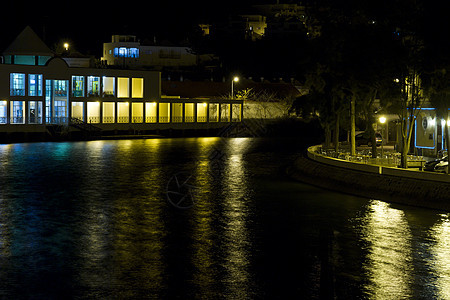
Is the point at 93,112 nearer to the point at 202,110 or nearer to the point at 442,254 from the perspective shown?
the point at 202,110

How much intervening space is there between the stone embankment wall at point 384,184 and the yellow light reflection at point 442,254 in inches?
74.7

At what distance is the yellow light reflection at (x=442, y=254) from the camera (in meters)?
12.6

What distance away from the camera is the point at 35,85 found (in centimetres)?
6894

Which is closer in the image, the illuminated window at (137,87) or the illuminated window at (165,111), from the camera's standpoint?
the illuminated window at (137,87)

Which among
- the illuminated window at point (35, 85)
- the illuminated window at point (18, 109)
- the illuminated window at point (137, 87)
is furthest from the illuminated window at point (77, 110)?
the illuminated window at point (137, 87)

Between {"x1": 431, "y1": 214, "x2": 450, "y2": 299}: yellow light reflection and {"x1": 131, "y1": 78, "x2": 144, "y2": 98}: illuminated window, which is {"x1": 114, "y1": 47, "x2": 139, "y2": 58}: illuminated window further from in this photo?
{"x1": 431, "y1": 214, "x2": 450, "y2": 299}: yellow light reflection

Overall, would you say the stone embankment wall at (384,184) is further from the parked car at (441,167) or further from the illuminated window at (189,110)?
the illuminated window at (189,110)

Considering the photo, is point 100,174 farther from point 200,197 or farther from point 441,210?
point 441,210

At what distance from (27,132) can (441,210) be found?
48705mm

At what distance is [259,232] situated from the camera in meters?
18.1

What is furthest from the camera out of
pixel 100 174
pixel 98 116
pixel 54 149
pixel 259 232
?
pixel 98 116

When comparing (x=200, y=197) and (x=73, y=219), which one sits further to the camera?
(x=200, y=197)

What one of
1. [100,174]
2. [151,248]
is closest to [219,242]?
[151,248]

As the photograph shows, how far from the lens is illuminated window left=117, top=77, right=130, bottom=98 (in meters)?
76.0
